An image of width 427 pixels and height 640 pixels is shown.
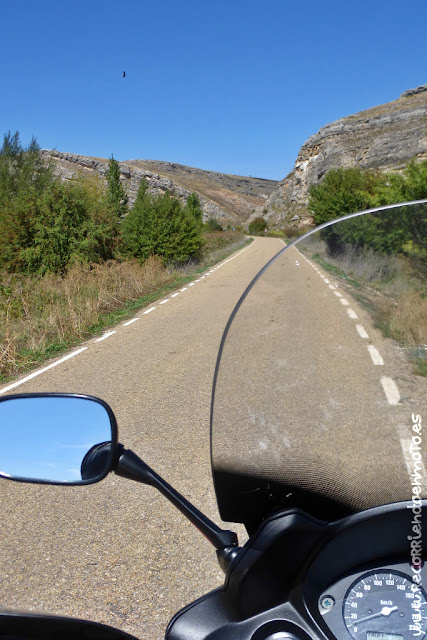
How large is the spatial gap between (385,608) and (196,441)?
343 cm

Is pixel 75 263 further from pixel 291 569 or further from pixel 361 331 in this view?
pixel 291 569

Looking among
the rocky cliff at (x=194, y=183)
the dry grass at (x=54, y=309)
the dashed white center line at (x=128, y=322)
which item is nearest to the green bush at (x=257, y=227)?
the rocky cliff at (x=194, y=183)

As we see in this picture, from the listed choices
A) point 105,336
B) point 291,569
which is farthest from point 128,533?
point 105,336

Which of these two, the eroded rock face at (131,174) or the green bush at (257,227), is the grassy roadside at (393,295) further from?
the eroded rock face at (131,174)

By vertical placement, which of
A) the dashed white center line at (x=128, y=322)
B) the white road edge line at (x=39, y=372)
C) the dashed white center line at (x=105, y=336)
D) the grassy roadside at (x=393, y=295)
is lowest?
the white road edge line at (x=39, y=372)

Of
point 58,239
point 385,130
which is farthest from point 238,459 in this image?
point 385,130

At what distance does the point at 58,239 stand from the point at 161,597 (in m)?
15.4

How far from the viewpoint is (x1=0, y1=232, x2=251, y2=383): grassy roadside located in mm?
8359

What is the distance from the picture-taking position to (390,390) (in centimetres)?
129

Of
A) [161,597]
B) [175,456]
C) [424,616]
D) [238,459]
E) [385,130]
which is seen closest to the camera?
[424,616]

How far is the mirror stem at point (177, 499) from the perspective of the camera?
52.5 inches

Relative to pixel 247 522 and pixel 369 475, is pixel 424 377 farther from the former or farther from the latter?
pixel 247 522

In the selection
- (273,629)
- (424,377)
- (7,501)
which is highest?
(424,377)

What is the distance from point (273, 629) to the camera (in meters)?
1.15
